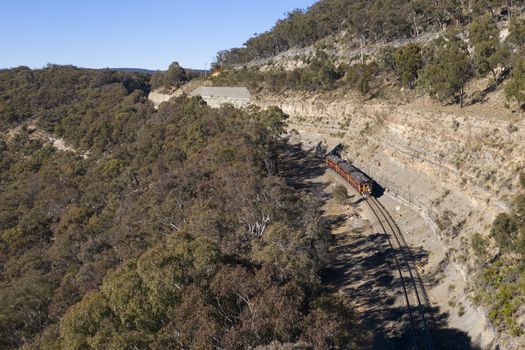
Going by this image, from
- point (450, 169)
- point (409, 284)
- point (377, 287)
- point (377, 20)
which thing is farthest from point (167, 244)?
point (377, 20)

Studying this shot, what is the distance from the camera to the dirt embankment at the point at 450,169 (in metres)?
31.2

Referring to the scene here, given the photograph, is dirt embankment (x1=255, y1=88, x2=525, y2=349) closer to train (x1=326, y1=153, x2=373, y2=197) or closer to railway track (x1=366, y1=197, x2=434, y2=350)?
railway track (x1=366, y1=197, x2=434, y2=350)

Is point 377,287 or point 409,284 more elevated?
point 409,284

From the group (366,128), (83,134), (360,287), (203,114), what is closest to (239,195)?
(360,287)

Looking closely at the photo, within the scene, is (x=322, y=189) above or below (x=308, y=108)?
below

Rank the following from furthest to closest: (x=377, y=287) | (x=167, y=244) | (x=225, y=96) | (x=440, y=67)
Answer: (x=225, y=96) → (x=440, y=67) → (x=377, y=287) → (x=167, y=244)

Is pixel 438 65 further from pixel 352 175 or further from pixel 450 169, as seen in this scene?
pixel 450 169

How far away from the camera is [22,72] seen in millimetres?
184125

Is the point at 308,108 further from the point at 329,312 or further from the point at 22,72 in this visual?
the point at 22,72

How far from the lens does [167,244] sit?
85.8 feet

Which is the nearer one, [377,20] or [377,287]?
[377,287]

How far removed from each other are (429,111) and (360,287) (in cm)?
2407

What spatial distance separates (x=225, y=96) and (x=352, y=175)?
59.5 m

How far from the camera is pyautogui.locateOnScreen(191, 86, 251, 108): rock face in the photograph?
322 feet
